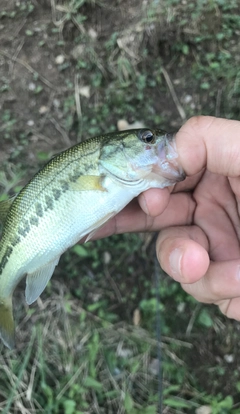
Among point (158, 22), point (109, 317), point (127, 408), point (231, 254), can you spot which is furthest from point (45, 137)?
point (127, 408)

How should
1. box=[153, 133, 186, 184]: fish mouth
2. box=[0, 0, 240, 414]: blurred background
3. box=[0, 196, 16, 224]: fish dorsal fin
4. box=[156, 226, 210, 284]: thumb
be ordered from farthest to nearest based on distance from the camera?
1. box=[0, 0, 240, 414]: blurred background
2. box=[0, 196, 16, 224]: fish dorsal fin
3. box=[153, 133, 186, 184]: fish mouth
4. box=[156, 226, 210, 284]: thumb

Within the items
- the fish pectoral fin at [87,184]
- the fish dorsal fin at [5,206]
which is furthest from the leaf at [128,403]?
the fish pectoral fin at [87,184]

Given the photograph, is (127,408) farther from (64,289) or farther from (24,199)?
(24,199)

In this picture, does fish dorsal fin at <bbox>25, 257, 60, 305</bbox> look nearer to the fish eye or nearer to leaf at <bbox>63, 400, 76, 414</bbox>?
the fish eye

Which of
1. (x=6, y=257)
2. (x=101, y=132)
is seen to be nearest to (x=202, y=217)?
(x=6, y=257)

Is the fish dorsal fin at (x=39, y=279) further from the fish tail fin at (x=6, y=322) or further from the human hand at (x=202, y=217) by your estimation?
the human hand at (x=202, y=217)

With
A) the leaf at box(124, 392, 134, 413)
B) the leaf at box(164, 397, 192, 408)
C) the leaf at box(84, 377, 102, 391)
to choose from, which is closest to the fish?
the leaf at box(84, 377, 102, 391)

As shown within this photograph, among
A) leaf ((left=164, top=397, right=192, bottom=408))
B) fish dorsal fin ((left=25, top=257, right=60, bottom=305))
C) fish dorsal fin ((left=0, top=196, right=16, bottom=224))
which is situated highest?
fish dorsal fin ((left=0, top=196, right=16, bottom=224))
